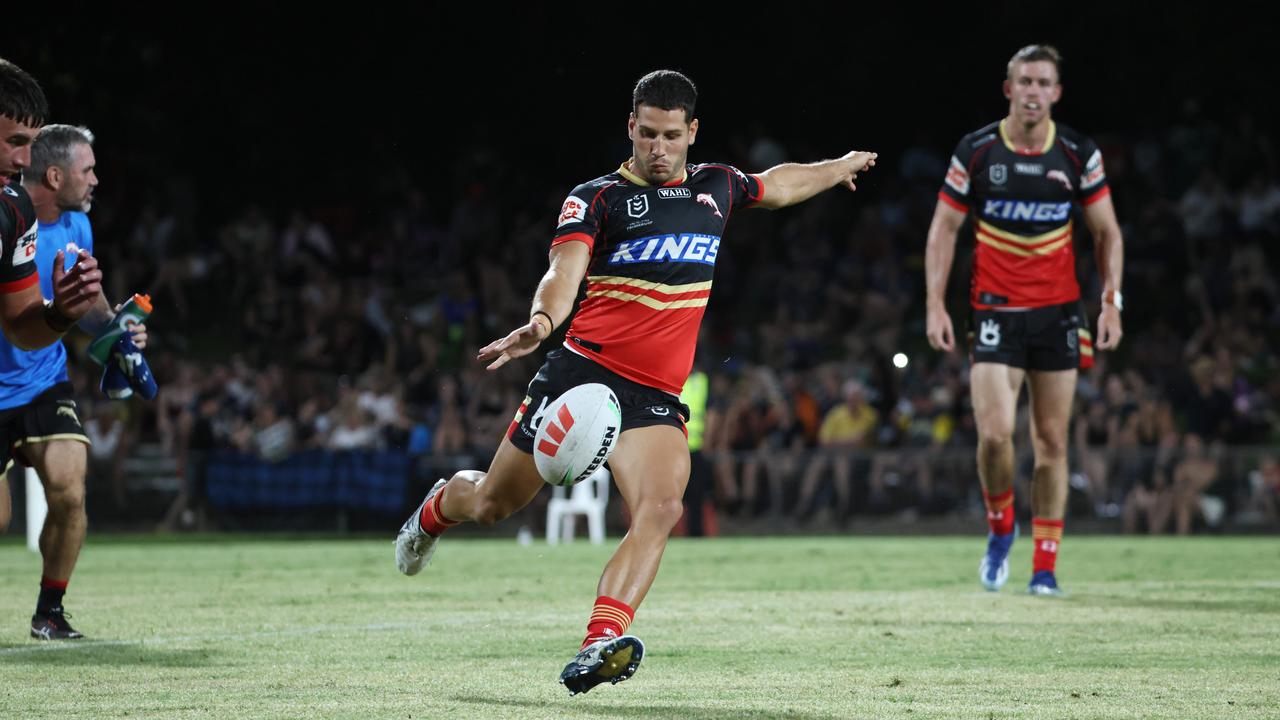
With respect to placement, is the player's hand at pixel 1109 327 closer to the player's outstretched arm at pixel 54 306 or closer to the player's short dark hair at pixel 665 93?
the player's short dark hair at pixel 665 93

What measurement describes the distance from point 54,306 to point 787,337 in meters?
19.1

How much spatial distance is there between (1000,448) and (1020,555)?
177 inches

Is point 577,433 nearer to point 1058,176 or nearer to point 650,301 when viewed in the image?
point 650,301

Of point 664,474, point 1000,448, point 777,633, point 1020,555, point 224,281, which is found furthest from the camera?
point 224,281

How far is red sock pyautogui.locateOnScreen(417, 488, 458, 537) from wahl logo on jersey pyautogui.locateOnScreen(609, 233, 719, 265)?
1532 mm

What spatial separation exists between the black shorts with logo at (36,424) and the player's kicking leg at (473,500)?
175 cm

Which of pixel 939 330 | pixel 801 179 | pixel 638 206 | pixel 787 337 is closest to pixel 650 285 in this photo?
pixel 638 206

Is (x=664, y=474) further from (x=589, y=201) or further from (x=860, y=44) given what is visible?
(x=860, y=44)

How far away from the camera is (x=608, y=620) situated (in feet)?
19.1

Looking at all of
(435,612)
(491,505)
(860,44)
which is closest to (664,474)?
(491,505)

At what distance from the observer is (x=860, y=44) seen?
92.8ft

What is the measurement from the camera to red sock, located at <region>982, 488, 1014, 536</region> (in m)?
10.3

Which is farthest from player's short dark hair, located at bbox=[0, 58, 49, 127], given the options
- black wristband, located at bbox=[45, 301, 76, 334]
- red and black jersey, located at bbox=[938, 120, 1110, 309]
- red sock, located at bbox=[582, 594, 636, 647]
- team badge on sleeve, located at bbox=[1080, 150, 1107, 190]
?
team badge on sleeve, located at bbox=[1080, 150, 1107, 190]

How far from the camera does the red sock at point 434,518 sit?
7520 millimetres
